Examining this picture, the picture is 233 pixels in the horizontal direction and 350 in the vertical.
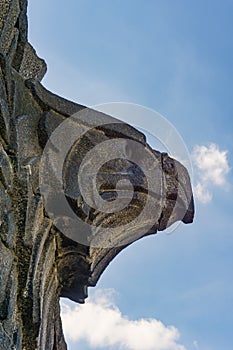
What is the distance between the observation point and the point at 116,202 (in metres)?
4.55

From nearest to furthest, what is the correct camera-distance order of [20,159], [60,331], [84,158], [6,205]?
[6,205] < [20,159] < [84,158] < [60,331]

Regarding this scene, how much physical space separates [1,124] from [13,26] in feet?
3.18

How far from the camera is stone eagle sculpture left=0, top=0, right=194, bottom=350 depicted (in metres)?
3.70

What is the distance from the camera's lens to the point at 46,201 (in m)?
4.03

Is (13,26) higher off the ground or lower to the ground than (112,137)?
higher

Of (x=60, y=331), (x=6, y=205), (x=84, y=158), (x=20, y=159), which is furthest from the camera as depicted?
(x=60, y=331)

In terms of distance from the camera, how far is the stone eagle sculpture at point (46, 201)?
3.70 m

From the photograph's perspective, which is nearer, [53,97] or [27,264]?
[27,264]

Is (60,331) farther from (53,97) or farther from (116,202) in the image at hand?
(53,97)

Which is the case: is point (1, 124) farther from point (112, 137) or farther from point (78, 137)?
point (112, 137)

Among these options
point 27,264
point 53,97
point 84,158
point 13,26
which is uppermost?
point 13,26

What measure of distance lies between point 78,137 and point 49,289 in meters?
0.98

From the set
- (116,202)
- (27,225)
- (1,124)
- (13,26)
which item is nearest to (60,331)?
(116,202)

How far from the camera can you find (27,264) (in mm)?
3773
